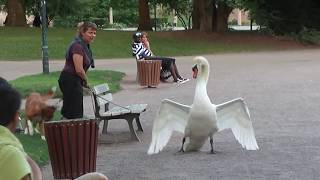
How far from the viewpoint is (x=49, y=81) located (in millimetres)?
17078

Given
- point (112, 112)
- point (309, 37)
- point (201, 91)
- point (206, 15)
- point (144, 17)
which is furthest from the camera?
point (144, 17)

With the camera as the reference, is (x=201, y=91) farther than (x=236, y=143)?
No

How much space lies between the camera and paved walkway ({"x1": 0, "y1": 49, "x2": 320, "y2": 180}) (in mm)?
7637

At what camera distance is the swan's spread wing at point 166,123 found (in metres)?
8.57

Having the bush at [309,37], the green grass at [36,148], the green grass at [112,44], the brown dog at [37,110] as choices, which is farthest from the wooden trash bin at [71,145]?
the bush at [309,37]

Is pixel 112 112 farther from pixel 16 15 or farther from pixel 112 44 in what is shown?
pixel 16 15

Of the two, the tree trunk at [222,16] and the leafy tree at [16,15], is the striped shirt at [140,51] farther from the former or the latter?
the leafy tree at [16,15]

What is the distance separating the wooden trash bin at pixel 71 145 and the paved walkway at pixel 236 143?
625mm

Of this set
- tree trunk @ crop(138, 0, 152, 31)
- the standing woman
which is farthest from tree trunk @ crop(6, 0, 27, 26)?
the standing woman

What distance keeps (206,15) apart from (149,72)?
2217cm

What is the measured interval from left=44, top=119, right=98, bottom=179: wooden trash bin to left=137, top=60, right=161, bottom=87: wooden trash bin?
32.9ft

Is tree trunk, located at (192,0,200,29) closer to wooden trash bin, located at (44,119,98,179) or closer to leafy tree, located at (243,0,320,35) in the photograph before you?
leafy tree, located at (243,0,320,35)

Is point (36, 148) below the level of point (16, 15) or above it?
below

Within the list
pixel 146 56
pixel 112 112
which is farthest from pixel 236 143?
pixel 146 56
